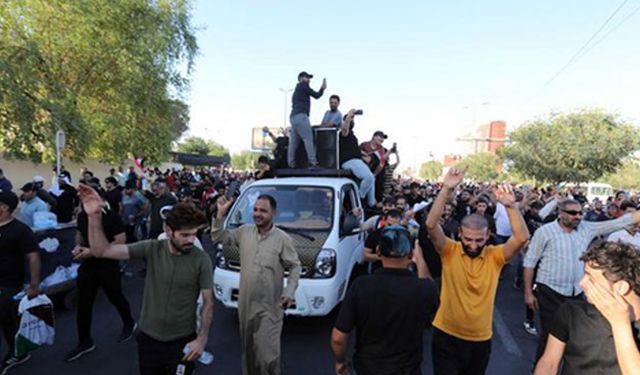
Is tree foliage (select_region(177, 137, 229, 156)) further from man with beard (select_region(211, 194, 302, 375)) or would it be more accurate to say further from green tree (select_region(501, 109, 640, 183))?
man with beard (select_region(211, 194, 302, 375))

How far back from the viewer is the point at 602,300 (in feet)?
6.03

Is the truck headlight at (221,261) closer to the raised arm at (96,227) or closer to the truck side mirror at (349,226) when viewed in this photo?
the truck side mirror at (349,226)

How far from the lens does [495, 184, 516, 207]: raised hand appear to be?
3117mm

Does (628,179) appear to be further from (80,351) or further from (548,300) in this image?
(80,351)

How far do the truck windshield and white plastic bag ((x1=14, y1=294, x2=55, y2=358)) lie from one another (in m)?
2.18

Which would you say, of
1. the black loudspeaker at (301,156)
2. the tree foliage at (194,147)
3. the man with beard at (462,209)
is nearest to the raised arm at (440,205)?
the black loudspeaker at (301,156)

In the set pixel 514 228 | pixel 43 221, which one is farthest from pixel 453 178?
pixel 43 221

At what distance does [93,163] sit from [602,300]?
92.6 ft

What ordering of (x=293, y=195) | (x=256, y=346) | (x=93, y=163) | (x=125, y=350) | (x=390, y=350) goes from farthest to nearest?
(x=93, y=163) < (x=293, y=195) < (x=125, y=350) < (x=256, y=346) < (x=390, y=350)

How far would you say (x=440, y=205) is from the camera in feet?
10.1

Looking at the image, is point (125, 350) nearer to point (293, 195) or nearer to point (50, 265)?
point (50, 265)

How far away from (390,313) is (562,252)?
2.62 metres

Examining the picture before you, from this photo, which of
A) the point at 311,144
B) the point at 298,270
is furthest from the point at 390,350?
the point at 311,144

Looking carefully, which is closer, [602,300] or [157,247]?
[602,300]
